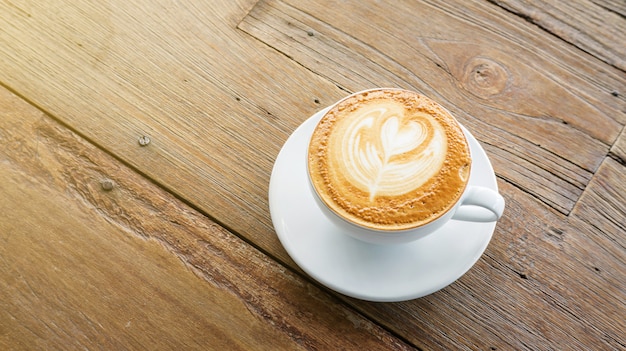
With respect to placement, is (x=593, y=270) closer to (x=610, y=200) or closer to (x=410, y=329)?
(x=610, y=200)

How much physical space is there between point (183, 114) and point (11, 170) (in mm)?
274

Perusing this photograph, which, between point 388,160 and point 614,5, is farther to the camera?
point 614,5

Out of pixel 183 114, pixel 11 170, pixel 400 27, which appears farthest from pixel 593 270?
pixel 11 170

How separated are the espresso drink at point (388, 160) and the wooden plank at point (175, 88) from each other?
0.60ft

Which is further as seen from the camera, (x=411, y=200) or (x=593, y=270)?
(x=593, y=270)

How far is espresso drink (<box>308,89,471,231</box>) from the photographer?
27.7 inches

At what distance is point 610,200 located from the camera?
89 centimetres

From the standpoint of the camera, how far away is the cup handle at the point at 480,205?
0.73 metres

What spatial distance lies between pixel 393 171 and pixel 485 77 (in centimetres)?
35

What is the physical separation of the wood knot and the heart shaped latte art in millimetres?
250

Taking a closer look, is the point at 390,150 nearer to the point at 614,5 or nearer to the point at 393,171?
the point at 393,171

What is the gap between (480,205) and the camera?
731 mm

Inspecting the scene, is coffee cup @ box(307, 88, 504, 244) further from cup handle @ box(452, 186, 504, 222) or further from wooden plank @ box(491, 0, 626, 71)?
wooden plank @ box(491, 0, 626, 71)

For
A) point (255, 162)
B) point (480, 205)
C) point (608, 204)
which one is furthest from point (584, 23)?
point (255, 162)
